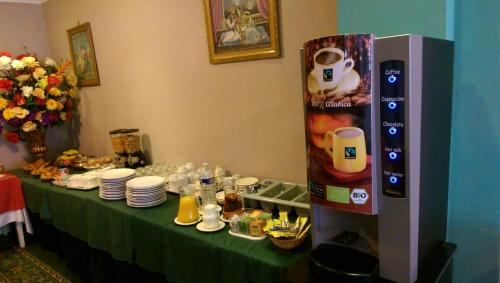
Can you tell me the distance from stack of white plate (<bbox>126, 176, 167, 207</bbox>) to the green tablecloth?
0.11 ft

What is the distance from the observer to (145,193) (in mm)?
1769

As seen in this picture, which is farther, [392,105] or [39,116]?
[39,116]

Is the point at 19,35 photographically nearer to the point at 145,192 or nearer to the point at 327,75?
the point at 145,192

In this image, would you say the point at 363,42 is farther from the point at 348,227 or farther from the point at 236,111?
Result: the point at 236,111

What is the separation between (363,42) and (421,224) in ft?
1.50

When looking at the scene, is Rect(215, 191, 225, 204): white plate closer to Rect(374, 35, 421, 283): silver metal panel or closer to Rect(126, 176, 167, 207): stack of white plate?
Rect(126, 176, 167, 207): stack of white plate

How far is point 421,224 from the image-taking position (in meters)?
0.84

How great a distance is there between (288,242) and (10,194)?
237 centimetres

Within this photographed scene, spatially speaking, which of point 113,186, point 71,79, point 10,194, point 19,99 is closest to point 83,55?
point 71,79

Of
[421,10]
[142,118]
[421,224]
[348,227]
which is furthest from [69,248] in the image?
[421,10]

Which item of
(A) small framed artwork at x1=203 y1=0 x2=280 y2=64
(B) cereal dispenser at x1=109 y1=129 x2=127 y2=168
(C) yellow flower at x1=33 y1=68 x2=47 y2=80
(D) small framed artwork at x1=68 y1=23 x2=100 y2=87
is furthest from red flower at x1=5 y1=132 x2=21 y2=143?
(A) small framed artwork at x1=203 y1=0 x2=280 y2=64

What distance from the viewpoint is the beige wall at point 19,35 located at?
2.96 meters

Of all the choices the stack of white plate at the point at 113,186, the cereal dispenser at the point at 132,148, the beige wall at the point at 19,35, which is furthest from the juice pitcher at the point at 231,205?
the beige wall at the point at 19,35

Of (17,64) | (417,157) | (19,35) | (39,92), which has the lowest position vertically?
(417,157)
